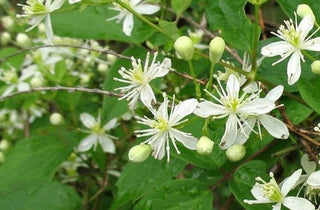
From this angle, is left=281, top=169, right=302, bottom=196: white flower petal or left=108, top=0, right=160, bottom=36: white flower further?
left=108, top=0, right=160, bottom=36: white flower

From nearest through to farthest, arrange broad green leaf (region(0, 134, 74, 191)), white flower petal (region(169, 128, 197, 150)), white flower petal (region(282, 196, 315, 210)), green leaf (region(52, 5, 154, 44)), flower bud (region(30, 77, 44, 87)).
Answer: white flower petal (region(282, 196, 315, 210)), white flower petal (region(169, 128, 197, 150)), green leaf (region(52, 5, 154, 44)), broad green leaf (region(0, 134, 74, 191)), flower bud (region(30, 77, 44, 87))

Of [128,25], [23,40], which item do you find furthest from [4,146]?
[128,25]

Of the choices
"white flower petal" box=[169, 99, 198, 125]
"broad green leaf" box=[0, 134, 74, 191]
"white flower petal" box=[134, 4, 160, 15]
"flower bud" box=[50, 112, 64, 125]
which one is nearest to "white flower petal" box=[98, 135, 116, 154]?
"broad green leaf" box=[0, 134, 74, 191]

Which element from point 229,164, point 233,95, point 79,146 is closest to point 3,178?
point 79,146

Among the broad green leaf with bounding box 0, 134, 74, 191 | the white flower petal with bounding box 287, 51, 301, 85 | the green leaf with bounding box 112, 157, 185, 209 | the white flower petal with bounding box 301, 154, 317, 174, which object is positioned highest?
the white flower petal with bounding box 287, 51, 301, 85

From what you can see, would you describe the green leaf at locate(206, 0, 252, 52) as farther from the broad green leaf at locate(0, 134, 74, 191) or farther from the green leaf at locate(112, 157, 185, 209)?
the broad green leaf at locate(0, 134, 74, 191)

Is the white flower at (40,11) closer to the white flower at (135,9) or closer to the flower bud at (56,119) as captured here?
the white flower at (135,9)

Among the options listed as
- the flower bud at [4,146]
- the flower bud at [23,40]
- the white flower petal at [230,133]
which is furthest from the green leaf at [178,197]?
the flower bud at [4,146]
